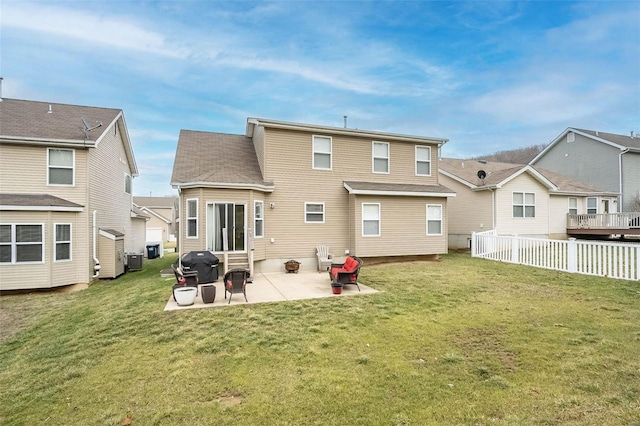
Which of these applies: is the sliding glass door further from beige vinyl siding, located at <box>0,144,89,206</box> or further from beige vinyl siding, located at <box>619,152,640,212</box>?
beige vinyl siding, located at <box>619,152,640,212</box>

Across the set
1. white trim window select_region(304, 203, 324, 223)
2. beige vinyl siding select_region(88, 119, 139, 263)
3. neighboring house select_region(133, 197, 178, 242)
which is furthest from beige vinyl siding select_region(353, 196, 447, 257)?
neighboring house select_region(133, 197, 178, 242)

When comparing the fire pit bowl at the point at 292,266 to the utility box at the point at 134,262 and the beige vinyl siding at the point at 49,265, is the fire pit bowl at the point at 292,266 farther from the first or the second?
the utility box at the point at 134,262

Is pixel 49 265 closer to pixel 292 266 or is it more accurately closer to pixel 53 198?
pixel 53 198

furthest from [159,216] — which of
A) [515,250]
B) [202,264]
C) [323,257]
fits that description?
[515,250]

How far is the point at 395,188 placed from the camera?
1394 centimetres

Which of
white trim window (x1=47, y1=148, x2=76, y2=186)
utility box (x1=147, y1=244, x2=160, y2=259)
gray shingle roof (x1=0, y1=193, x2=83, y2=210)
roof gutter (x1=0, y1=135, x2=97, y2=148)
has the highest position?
roof gutter (x1=0, y1=135, x2=97, y2=148)

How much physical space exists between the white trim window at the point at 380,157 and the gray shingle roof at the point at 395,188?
0.74m

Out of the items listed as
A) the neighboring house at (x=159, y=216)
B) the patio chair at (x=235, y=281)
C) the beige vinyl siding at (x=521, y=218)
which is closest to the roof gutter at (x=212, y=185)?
the patio chair at (x=235, y=281)

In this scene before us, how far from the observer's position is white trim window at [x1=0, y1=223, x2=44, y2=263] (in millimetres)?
10172

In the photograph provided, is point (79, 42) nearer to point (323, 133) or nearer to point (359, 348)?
point (323, 133)

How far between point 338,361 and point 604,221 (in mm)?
22625

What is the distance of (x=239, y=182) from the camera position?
37.5 ft

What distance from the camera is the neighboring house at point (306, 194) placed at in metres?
11.6

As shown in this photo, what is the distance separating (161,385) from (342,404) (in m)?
2.41
